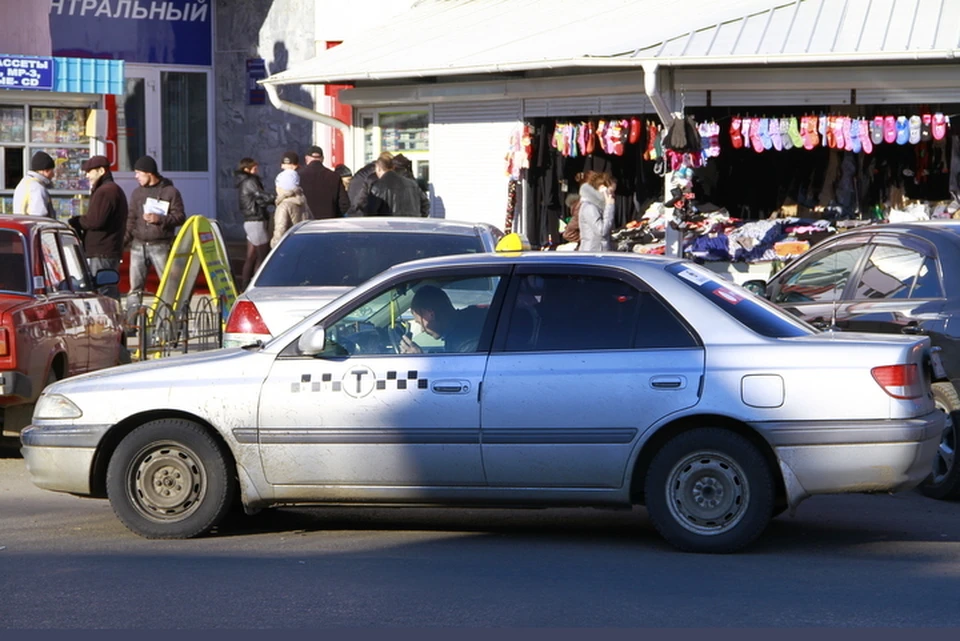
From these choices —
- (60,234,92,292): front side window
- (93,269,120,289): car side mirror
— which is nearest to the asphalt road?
(60,234,92,292): front side window

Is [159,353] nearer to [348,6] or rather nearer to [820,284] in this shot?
[820,284]

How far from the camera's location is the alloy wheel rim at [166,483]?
767cm

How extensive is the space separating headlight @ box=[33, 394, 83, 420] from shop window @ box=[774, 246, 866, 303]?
5.14m

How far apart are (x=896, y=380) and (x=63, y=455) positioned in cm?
429

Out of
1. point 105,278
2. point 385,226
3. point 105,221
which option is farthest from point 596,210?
→ point 105,278

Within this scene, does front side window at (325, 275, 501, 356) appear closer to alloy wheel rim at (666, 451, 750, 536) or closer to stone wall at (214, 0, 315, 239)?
alloy wheel rim at (666, 451, 750, 536)

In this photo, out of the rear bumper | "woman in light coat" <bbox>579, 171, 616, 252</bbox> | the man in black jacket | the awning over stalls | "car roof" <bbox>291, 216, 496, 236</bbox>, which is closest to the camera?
the rear bumper

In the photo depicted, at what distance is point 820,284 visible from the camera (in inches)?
408

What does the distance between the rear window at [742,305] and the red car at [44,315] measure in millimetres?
4590

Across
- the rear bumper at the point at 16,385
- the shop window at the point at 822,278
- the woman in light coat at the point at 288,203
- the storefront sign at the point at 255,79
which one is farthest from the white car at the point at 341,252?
the storefront sign at the point at 255,79

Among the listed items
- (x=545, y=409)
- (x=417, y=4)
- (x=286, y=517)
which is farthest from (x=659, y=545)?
(x=417, y=4)

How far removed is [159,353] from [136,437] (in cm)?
714

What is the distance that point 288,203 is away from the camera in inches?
706

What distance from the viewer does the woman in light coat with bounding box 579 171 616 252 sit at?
645 inches
